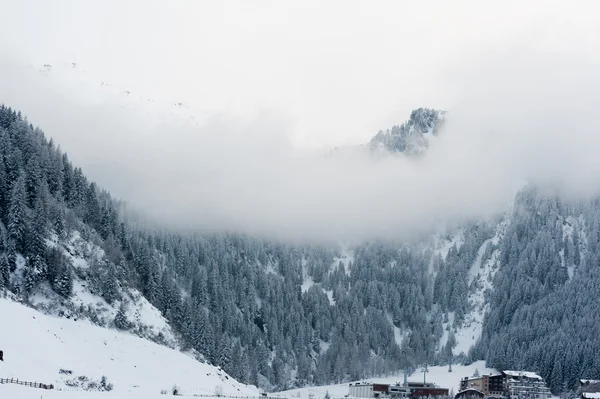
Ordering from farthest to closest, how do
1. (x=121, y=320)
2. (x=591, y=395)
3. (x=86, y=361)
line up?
(x=591, y=395), (x=121, y=320), (x=86, y=361)

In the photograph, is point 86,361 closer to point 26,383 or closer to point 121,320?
point 121,320

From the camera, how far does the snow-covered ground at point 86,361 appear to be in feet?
340

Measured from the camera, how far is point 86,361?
12256 centimetres

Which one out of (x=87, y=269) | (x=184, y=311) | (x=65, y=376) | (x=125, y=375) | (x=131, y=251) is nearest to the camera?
(x=65, y=376)

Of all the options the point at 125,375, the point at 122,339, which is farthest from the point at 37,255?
Result: the point at 125,375

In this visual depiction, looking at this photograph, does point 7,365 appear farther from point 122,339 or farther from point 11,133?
point 11,133

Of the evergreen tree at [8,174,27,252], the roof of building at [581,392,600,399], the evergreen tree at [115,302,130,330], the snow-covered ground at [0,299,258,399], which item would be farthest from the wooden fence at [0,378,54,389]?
the roof of building at [581,392,600,399]

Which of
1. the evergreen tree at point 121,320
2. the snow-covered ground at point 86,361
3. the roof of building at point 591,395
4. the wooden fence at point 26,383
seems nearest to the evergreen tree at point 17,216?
the snow-covered ground at point 86,361

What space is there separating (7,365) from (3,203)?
2443 inches

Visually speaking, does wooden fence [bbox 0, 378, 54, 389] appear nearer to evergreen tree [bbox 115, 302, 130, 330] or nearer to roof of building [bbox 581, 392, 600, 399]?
evergreen tree [bbox 115, 302, 130, 330]

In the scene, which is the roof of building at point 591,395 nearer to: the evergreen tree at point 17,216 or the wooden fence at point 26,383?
the evergreen tree at point 17,216

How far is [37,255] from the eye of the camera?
14638 cm

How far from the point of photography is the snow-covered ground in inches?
4082

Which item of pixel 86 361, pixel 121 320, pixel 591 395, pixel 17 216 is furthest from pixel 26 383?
pixel 591 395
